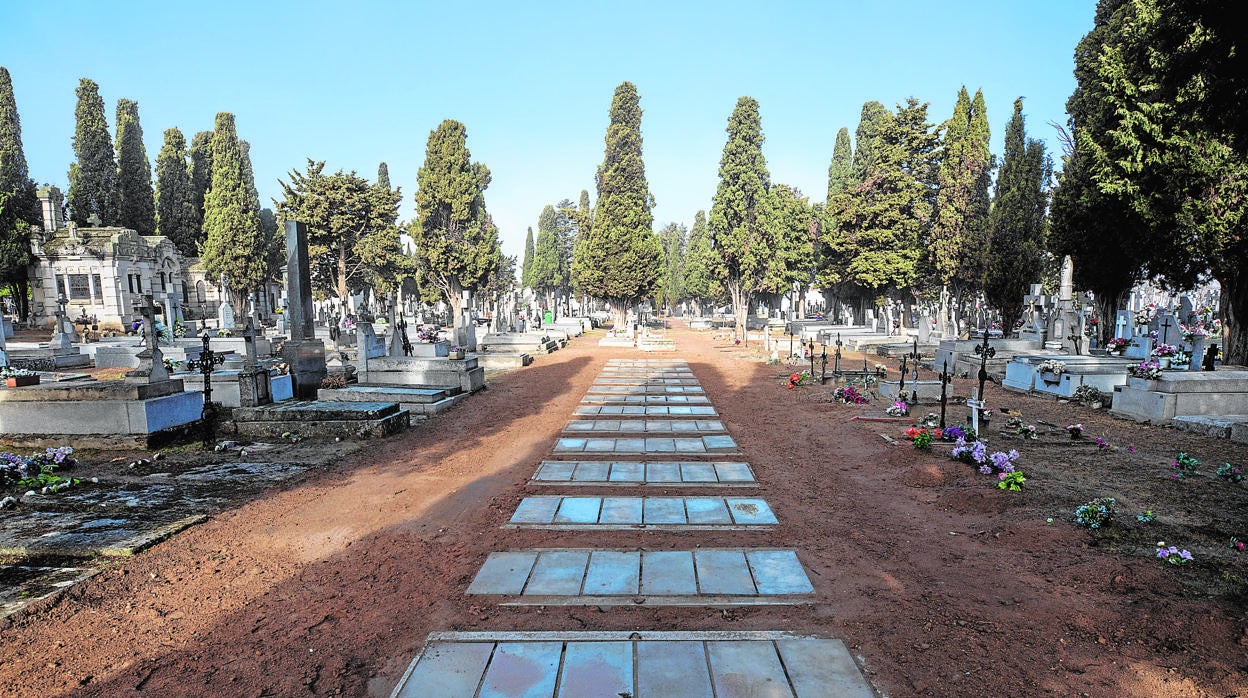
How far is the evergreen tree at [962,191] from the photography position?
30234mm

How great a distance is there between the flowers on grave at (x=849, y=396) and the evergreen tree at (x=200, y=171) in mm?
50395

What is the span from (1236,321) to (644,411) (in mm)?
14436

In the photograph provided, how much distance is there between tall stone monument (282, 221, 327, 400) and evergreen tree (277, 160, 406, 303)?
89.9 ft

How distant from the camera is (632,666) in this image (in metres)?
3.44

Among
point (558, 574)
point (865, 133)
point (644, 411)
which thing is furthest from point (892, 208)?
point (558, 574)

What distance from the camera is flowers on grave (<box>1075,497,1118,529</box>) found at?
5469mm

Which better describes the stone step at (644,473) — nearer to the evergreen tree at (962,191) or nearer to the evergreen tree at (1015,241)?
the evergreen tree at (1015,241)

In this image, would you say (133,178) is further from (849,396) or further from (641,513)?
(641,513)

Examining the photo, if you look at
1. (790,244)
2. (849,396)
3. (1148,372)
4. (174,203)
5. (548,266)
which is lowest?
(849,396)

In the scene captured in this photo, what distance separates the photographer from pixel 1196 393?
34.1 ft

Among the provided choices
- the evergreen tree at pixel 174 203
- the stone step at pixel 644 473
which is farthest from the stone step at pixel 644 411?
the evergreen tree at pixel 174 203

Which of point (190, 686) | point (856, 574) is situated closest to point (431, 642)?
point (190, 686)

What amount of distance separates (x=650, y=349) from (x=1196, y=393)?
20.3 m

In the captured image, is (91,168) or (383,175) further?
(383,175)
